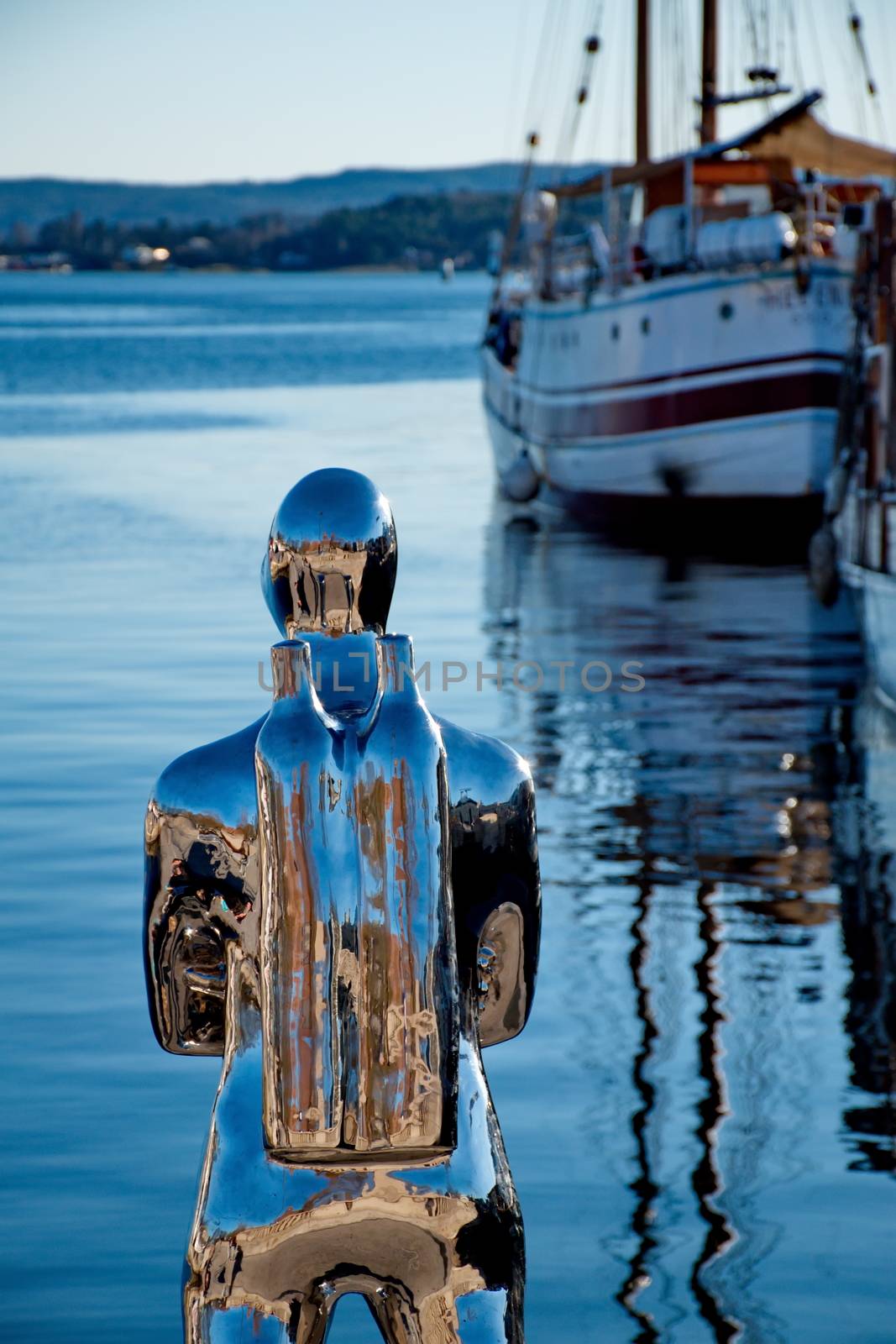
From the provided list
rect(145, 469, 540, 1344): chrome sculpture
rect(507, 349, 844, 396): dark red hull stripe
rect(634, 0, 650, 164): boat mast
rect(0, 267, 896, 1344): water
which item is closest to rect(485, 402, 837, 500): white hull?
rect(507, 349, 844, 396): dark red hull stripe

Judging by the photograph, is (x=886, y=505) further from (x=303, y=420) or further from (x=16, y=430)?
(x=303, y=420)

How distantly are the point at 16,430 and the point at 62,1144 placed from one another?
129 feet

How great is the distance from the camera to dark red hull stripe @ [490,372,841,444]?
2448 cm

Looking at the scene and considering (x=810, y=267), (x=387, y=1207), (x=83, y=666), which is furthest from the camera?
(x=810, y=267)

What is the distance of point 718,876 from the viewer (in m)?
9.08

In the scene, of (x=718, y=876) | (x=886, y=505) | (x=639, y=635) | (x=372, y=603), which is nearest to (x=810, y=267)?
(x=639, y=635)

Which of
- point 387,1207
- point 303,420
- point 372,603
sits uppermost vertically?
point 372,603

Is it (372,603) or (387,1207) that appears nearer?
(387,1207)

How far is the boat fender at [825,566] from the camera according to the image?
15594 millimetres

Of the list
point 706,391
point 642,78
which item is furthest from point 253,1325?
point 642,78

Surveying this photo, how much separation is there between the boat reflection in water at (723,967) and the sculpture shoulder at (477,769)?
256 centimetres

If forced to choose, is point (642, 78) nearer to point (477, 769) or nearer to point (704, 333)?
point (704, 333)

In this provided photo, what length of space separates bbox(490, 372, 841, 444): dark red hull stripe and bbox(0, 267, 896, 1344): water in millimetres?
2996

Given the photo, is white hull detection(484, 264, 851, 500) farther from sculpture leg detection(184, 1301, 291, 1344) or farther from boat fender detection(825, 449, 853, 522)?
sculpture leg detection(184, 1301, 291, 1344)
